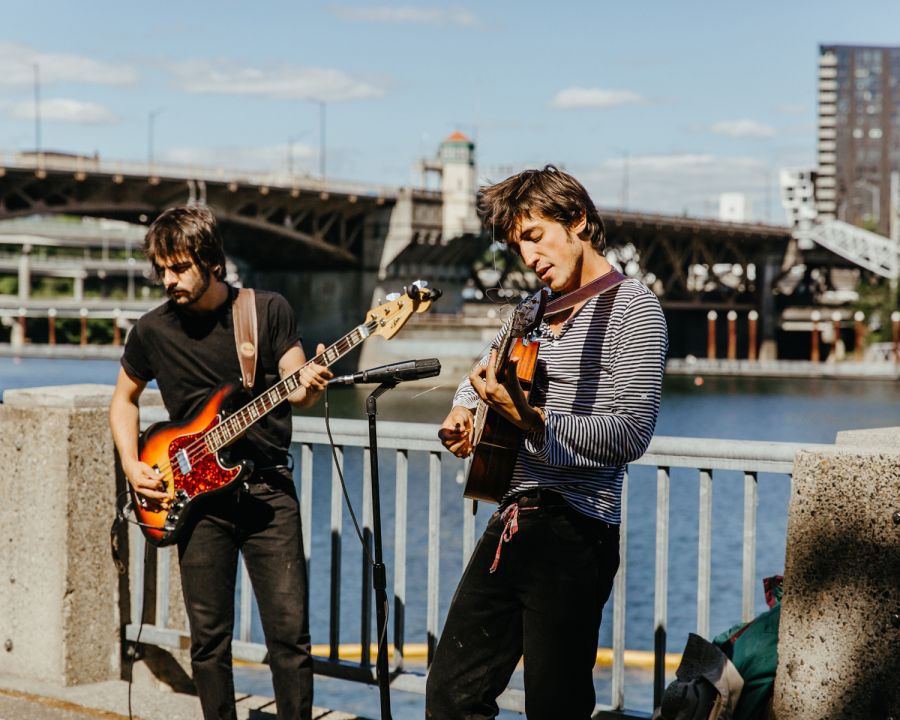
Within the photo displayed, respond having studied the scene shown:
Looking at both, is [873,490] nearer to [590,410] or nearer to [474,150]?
[590,410]

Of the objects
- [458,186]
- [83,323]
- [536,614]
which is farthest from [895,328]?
[536,614]

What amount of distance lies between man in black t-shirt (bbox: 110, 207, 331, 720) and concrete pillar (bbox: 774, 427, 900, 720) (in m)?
1.63

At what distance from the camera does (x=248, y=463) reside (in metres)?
4.66

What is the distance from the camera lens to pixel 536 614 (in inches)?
137

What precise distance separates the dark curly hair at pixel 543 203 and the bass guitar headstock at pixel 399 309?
85 cm

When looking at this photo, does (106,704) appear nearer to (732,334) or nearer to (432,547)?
(432,547)

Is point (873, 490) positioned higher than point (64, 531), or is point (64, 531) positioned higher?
point (873, 490)

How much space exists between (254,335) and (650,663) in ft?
24.9

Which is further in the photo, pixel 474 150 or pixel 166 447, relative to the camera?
pixel 474 150

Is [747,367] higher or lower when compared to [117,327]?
lower

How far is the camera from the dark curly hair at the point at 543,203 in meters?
3.49

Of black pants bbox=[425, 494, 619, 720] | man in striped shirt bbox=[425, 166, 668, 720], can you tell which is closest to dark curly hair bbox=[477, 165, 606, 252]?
man in striped shirt bbox=[425, 166, 668, 720]

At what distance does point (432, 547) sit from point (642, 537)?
18.9 meters

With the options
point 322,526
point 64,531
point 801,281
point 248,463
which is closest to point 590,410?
point 248,463
